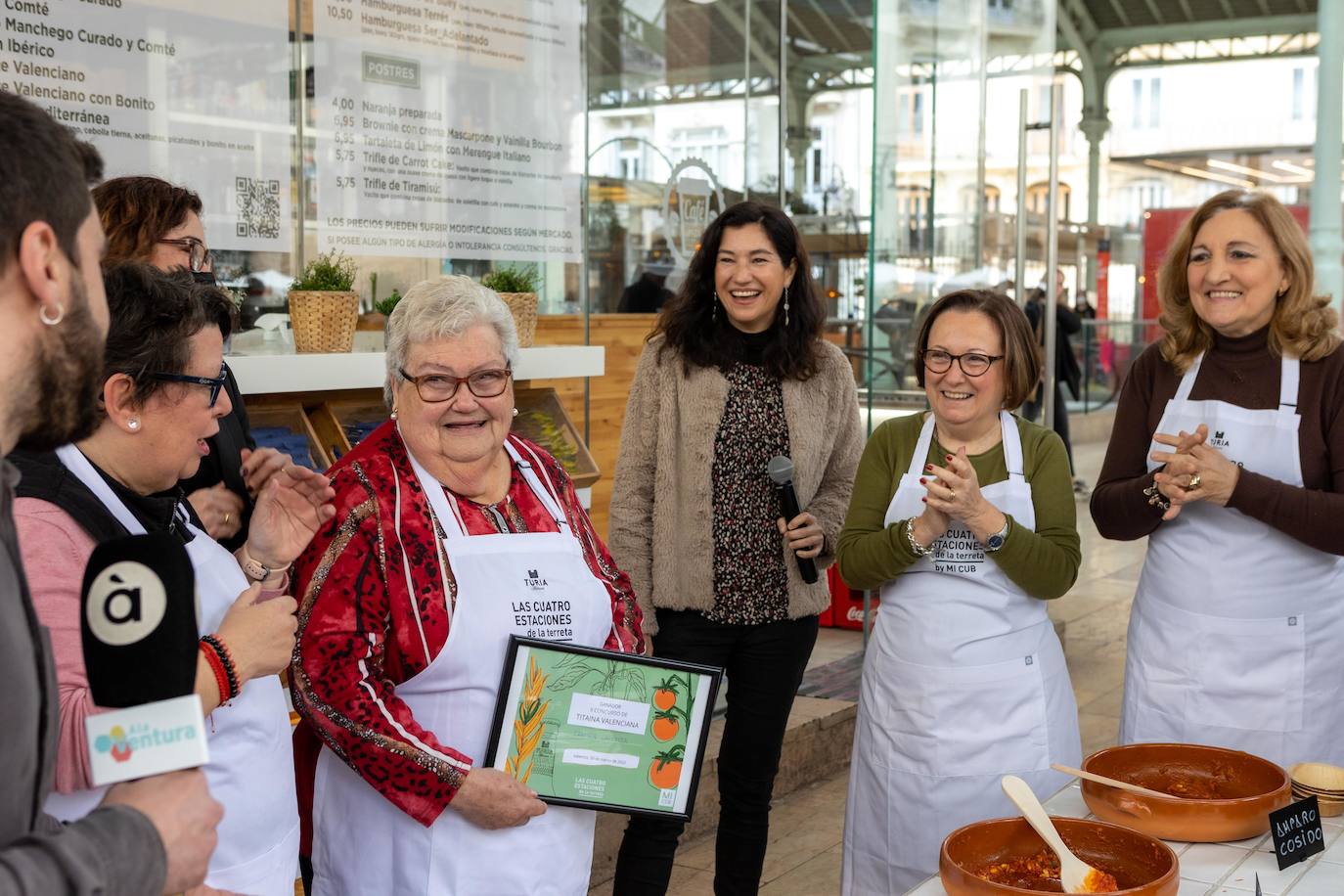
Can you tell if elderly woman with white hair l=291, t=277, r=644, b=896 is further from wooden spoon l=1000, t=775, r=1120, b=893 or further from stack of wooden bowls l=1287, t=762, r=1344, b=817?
stack of wooden bowls l=1287, t=762, r=1344, b=817

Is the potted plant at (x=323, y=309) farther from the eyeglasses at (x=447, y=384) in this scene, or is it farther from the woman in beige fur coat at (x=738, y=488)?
the eyeglasses at (x=447, y=384)

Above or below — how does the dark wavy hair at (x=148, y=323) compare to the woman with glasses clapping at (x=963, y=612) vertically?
above

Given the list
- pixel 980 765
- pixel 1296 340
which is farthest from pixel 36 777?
pixel 1296 340

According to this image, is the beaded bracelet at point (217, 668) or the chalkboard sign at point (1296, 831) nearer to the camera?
the beaded bracelet at point (217, 668)

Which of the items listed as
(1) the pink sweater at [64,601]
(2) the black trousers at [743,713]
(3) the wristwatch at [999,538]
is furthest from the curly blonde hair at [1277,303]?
(1) the pink sweater at [64,601]

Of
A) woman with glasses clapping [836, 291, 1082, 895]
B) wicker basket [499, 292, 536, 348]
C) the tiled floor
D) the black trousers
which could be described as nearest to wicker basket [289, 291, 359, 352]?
wicker basket [499, 292, 536, 348]

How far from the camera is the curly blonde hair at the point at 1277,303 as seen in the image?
2.59 m

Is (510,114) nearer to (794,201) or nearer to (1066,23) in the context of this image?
(794,201)

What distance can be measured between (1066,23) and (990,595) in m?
22.5

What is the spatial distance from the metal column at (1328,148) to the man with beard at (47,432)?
861 centimetres

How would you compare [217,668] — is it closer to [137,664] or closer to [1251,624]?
[137,664]

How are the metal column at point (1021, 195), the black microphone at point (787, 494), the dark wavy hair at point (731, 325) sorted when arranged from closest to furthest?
the black microphone at point (787, 494) → the dark wavy hair at point (731, 325) → the metal column at point (1021, 195)

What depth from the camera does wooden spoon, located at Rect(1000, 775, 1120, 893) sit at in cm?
165

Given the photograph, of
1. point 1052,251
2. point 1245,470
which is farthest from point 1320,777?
point 1052,251
